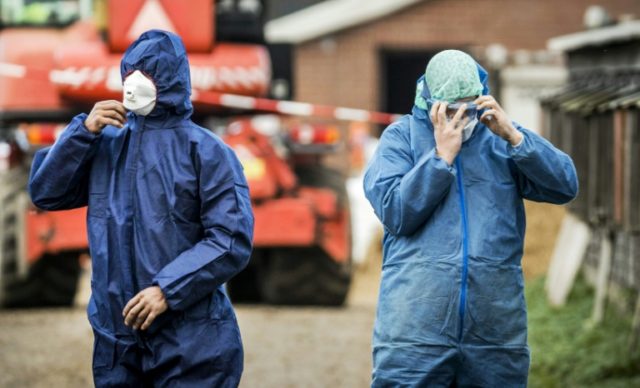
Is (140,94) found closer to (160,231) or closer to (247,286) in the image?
(160,231)

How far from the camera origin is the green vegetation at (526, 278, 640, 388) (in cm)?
796

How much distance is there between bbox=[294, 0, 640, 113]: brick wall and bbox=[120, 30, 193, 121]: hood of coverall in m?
17.8

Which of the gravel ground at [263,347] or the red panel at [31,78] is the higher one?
the red panel at [31,78]

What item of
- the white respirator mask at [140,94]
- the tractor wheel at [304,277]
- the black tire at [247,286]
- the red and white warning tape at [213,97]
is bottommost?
the black tire at [247,286]

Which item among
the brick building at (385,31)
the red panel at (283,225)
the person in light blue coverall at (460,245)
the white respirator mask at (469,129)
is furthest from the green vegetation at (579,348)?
the brick building at (385,31)

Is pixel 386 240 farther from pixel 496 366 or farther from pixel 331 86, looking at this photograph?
pixel 331 86

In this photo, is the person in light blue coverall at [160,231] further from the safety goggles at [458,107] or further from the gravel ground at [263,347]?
the gravel ground at [263,347]

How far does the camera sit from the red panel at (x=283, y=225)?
11156 millimetres

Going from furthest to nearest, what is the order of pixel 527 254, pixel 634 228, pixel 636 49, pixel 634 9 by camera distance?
pixel 634 9
pixel 527 254
pixel 636 49
pixel 634 228

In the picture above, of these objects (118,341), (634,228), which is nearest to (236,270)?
(118,341)

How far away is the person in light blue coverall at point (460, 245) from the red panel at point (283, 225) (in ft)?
21.0

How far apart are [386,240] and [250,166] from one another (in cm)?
643

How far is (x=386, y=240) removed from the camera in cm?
490

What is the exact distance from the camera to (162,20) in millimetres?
10547
